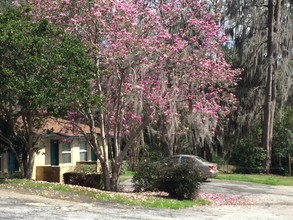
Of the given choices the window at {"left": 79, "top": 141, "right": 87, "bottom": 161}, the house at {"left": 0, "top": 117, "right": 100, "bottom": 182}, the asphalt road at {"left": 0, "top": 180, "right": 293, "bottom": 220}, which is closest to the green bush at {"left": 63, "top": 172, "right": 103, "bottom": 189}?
the house at {"left": 0, "top": 117, "right": 100, "bottom": 182}

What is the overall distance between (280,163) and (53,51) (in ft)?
78.9

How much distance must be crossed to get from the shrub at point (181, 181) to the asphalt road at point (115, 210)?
130 centimetres

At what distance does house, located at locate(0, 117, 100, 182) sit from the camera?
24.6m

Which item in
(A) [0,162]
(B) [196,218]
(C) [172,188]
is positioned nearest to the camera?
(B) [196,218]

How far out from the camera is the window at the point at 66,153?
94.6ft

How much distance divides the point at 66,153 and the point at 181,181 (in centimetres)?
1264

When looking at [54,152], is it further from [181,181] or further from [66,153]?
[181,181]

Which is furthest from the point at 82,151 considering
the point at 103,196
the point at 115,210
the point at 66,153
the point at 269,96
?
the point at 115,210

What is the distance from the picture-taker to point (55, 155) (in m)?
28.2

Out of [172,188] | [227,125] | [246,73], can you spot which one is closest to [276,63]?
[246,73]

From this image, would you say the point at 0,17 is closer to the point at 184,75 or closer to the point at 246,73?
the point at 184,75

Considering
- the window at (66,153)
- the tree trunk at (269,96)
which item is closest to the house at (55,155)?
the window at (66,153)

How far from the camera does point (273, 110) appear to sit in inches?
1371

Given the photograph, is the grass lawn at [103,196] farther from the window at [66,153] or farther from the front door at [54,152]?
the window at [66,153]
